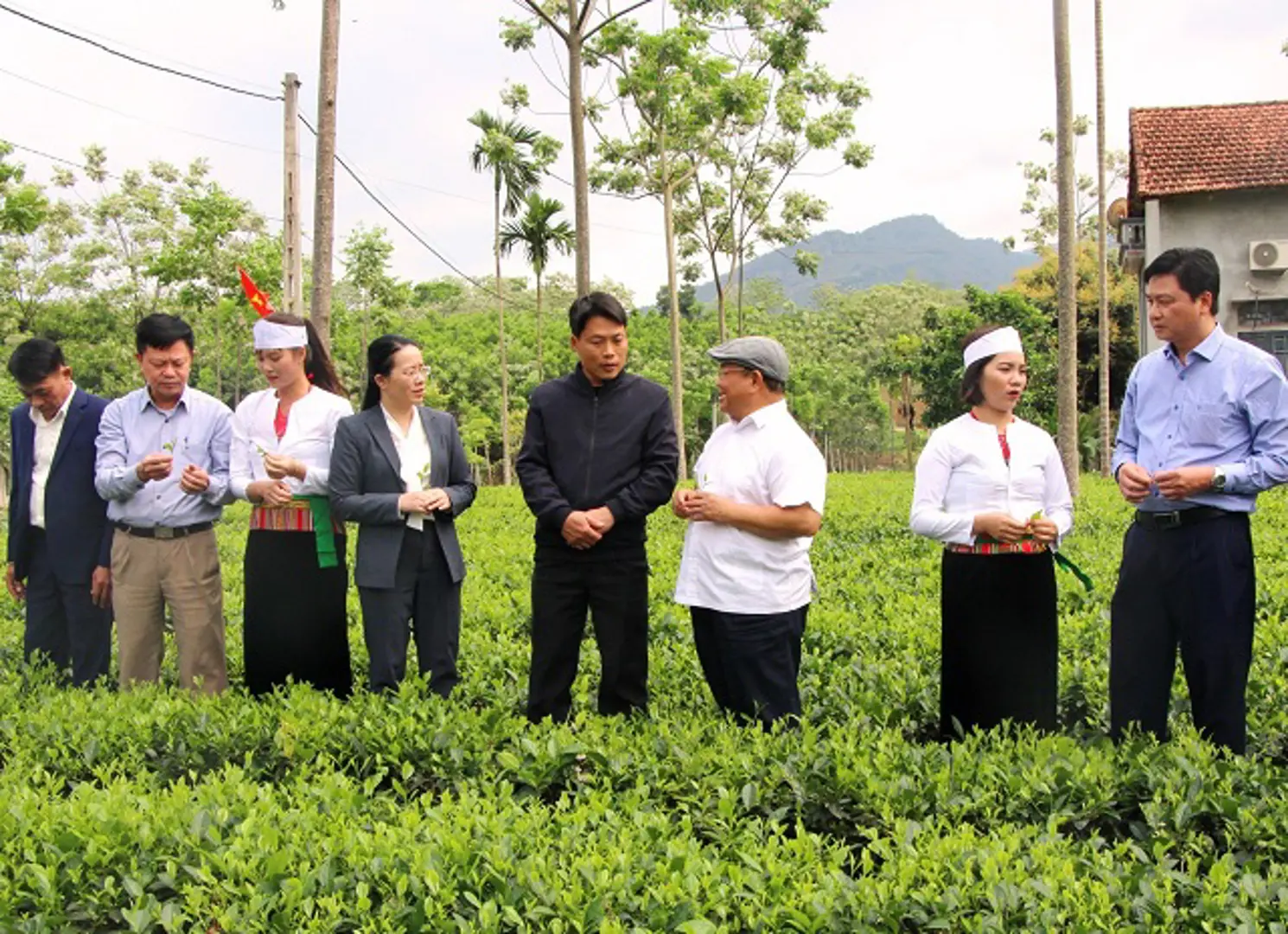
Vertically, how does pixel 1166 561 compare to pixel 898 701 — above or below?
above

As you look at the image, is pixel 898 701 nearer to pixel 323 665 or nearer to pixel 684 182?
pixel 323 665

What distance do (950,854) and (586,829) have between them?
990mm

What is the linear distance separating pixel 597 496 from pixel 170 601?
2.07 m

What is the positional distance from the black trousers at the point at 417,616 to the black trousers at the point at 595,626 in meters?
0.53

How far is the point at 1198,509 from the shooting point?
3904 mm

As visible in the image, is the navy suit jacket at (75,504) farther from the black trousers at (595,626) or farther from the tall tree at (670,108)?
the tall tree at (670,108)

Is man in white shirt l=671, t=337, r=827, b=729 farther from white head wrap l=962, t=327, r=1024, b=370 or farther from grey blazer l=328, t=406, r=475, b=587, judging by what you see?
grey blazer l=328, t=406, r=475, b=587

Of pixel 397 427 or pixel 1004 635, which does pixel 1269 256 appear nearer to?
pixel 1004 635

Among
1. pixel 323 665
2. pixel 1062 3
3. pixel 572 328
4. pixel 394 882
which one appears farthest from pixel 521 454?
pixel 1062 3

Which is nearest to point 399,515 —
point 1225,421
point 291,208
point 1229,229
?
point 1225,421

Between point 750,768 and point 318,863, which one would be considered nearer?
point 318,863

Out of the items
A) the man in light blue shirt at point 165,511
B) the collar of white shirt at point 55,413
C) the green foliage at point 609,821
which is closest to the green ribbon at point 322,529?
the man in light blue shirt at point 165,511

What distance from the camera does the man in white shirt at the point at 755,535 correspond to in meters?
4.11

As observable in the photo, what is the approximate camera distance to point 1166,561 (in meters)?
3.94
